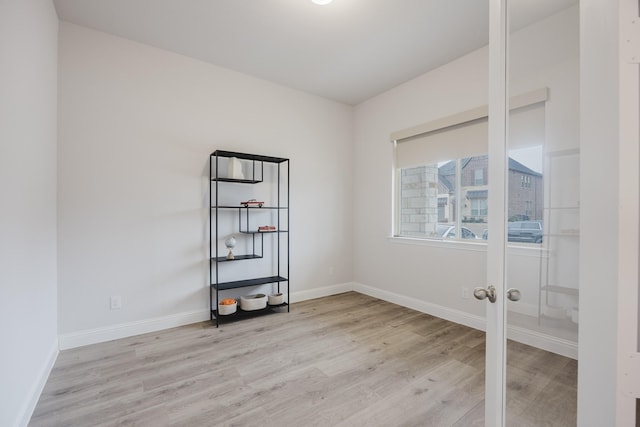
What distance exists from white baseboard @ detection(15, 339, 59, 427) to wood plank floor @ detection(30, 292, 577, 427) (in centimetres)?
4

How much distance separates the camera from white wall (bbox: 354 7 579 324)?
3.13ft

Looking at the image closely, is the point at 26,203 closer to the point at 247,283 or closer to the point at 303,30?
the point at 247,283

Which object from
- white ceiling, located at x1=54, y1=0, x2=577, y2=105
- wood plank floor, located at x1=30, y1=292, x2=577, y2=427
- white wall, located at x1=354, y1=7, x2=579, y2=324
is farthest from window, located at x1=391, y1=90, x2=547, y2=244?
wood plank floor, located at x1=30, y1=292, x2=577, y2=427

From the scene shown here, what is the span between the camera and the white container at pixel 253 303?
311 cm

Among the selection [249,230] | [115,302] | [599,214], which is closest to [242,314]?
[249,230]

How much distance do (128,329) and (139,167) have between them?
1.53 meters

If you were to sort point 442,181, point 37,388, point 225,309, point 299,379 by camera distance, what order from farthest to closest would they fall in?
point 442,181
point 225,309
point 299,379
point 37,388

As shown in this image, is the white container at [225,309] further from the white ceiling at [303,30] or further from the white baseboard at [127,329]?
the white ceiling at [303,30]

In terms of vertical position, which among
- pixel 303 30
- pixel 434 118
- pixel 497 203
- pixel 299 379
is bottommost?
pixel 299 379

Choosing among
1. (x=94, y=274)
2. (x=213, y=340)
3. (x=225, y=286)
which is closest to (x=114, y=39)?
(x=94, y=274)

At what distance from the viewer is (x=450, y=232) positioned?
126 inches

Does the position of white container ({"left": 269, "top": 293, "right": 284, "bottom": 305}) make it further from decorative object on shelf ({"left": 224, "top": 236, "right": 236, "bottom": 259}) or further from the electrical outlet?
the electrical outlet

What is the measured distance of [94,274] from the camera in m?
2.55

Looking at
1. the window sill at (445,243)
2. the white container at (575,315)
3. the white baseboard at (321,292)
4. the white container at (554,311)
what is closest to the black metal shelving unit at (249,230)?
the white baseboard at (321,292)
